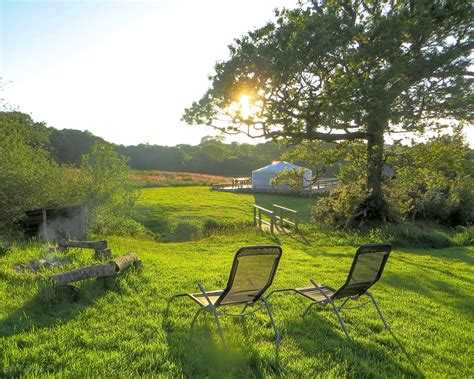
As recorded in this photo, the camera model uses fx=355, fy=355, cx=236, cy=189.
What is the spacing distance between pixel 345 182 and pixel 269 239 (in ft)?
18.8

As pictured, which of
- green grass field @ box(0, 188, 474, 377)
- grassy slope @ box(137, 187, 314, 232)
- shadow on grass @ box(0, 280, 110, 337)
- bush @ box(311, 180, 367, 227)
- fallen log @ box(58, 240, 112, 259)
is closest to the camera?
green grass field @ box(0, 188, 474, 377)

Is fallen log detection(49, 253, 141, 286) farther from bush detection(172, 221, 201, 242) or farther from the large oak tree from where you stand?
bush detection(172, 221, 201, 242)

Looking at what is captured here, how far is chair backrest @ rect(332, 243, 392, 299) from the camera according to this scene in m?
3.79

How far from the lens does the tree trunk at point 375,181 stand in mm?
13523

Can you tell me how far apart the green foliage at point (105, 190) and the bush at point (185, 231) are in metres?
2.30

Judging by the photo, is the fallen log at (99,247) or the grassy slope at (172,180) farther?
the grassy slope at (172,180)

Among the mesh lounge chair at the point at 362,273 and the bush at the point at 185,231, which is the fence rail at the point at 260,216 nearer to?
the bush at the point at 185,231

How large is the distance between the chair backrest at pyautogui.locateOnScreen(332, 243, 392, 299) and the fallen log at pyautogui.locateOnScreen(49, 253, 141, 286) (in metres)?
2.90

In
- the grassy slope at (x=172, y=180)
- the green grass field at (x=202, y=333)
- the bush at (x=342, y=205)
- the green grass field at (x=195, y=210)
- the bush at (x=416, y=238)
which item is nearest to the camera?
the green grass field at (x=202, y=333)

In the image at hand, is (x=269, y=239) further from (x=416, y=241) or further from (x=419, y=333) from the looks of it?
(x=419, y=333)

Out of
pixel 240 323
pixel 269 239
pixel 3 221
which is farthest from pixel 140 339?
pixel 269 239

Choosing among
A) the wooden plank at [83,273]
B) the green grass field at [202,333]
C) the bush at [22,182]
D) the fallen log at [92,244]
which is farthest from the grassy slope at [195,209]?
the wooden plank at [83,273]

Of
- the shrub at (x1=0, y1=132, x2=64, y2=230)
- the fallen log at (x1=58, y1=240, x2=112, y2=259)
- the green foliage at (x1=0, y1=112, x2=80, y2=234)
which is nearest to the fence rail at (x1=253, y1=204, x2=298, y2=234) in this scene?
the green foliage at (x1=0, y1=112, x2=80, y2=234)

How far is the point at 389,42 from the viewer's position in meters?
9.21
